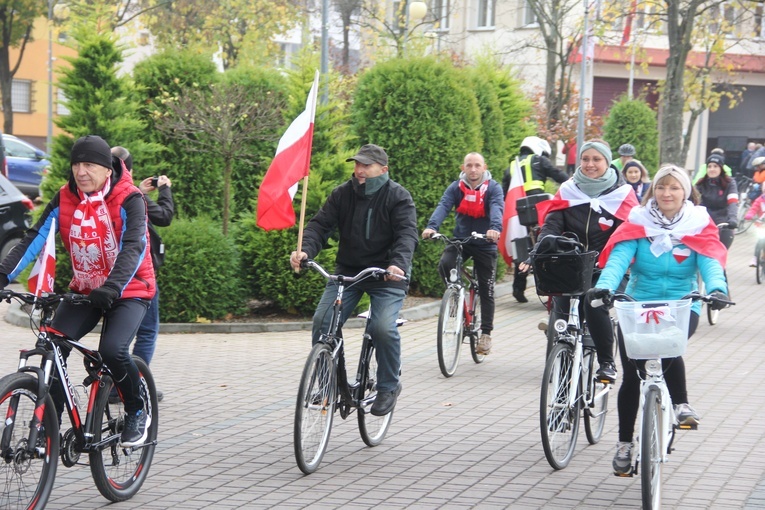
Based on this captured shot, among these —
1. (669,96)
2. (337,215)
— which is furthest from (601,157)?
(669,96)

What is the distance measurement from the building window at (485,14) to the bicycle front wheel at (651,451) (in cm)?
4107

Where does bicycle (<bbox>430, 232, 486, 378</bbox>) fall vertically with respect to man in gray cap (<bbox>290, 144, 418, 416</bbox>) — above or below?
below

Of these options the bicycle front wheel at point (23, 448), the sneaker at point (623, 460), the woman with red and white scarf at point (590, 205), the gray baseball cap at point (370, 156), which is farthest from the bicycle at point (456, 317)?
the bicycle front wheel at point (23, 448)

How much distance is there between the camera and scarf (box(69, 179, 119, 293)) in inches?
237

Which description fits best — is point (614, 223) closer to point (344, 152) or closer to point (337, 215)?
point (337, 215)

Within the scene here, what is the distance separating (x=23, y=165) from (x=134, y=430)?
22.9 m

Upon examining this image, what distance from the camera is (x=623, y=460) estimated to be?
245 inches

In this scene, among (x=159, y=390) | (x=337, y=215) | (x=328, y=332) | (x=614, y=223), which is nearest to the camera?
(x=328, y=332)

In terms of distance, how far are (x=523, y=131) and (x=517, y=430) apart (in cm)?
1175

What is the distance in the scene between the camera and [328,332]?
276 inches

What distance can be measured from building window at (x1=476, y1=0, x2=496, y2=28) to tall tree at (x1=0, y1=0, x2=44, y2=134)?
1656 centimetres

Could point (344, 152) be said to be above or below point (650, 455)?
above

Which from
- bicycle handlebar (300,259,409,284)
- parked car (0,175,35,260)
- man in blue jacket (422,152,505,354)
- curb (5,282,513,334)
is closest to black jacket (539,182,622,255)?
bicycle handlebar (300,259,409,284)

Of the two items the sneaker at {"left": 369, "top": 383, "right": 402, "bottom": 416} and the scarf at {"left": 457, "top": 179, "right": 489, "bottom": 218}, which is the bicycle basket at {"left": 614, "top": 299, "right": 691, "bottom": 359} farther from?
the scarf at {"left": 457, "top": 179, "right": 489, "bottom": 218}
